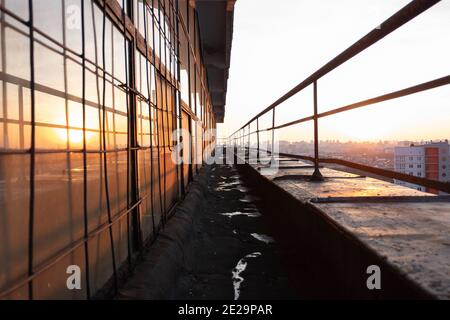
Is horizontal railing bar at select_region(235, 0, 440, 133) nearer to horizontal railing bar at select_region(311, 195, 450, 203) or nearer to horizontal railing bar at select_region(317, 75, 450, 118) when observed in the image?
horizontal railing bar at select_region(317, 75, 450, 118)

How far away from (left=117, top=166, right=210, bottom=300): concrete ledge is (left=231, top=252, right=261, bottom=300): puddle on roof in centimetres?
29

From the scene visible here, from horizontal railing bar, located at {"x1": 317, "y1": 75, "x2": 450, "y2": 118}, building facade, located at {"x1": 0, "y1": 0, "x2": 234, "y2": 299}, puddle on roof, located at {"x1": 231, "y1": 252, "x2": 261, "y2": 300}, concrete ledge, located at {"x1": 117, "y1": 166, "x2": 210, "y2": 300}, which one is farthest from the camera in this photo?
puddle on roof, located at {"x1": 231, "y1": 252, "x2": 261, "y2": 300}

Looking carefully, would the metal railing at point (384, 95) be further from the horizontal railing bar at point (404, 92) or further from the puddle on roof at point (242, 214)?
the puddle on roof at point (242, 214)

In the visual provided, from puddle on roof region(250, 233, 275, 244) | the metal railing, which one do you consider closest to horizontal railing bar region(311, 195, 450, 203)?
the metal railing

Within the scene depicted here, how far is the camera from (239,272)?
192cm

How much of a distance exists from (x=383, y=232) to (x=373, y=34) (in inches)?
36.8

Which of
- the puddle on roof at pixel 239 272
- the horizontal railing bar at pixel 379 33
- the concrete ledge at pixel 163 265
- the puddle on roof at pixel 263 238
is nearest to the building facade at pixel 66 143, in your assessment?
the concrete ledge at pixel 163 265

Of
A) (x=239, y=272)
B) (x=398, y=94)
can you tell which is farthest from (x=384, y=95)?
(x=239, y=272)

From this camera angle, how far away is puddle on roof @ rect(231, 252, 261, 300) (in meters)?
1.69

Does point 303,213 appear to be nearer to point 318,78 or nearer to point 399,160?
point 318,78

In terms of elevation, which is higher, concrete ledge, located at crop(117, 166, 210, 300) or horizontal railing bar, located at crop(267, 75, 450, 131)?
horizontal railing bar, located at crop(267, 75, 450, 131)

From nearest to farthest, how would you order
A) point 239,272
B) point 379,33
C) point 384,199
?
point 379,33
point 384,199
point 239,272

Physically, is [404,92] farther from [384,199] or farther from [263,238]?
[263,238]

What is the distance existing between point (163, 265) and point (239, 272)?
0.55m
